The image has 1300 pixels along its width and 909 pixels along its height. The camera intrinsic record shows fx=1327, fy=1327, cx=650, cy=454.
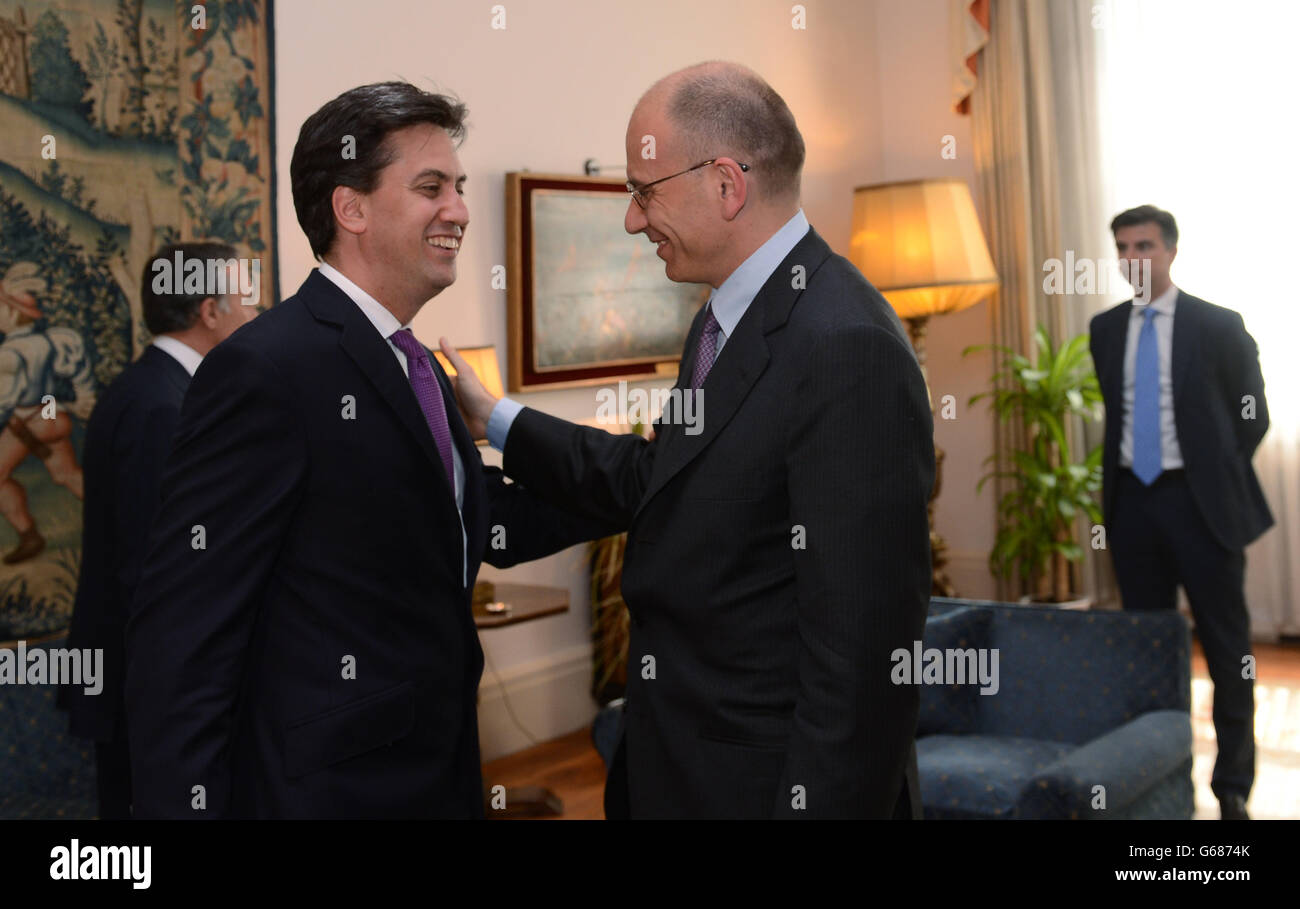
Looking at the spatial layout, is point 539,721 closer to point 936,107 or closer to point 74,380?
point 74,380

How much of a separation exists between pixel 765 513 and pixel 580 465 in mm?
550

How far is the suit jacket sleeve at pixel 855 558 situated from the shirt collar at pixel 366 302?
23.0 inches

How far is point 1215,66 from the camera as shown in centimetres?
673

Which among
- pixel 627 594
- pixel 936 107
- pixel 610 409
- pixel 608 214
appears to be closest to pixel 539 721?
pixel 610 409

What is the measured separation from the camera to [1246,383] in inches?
171

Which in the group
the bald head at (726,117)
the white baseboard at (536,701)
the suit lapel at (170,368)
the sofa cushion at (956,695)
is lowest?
the white baseboard at (536,701)

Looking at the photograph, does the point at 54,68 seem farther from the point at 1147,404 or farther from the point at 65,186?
the point at 1147,404

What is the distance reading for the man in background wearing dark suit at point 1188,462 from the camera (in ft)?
13.8

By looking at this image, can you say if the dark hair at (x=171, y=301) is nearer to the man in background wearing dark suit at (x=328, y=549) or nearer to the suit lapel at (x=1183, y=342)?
the man in background wearing dark suit at (x=328, y=549)

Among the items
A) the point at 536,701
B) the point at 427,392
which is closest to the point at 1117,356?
the point at 536,701

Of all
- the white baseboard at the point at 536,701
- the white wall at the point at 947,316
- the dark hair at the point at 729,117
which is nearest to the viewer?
the dark hair at the point at 729,117

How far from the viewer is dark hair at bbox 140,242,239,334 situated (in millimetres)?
3420

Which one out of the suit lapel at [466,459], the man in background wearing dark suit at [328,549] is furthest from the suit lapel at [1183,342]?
the man in background wearing dark suit at [328,549]

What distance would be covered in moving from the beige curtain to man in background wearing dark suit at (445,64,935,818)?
5524mm
